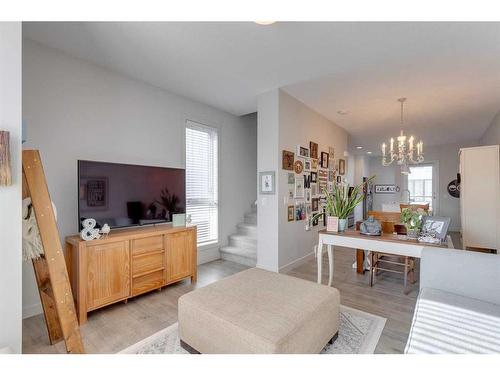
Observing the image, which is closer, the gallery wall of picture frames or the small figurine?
the small figurine

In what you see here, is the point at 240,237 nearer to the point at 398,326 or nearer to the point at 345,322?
the point at 345,322

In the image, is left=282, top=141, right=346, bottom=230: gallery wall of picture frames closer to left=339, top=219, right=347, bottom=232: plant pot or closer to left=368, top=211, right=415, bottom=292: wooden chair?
left=339, top=219, right=347, bottom=232: plant pot

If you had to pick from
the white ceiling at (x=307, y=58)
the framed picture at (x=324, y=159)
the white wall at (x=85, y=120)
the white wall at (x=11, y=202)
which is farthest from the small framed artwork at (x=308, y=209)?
the white wall at (x=11, y=202)

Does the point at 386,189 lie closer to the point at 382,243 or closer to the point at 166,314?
the point at 382,243

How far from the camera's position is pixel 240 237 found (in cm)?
436

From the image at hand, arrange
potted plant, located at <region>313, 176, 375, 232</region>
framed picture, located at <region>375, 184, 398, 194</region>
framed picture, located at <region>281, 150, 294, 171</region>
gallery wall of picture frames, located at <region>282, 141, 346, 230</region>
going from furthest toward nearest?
framed picture, located at <region>375, 184, 398, 194</region> → gallery wall of picture frames, located at <region>282, 141, 346, 230</region> → framed picture, located at <region>281, 150, 294, 171</region> → potted plant, located at <region>313, 176, 375, 232</region>

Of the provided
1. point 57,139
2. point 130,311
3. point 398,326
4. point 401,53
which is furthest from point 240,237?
point 401,53

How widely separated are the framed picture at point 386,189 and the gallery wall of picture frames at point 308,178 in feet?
17.7

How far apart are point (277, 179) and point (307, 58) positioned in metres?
1.56

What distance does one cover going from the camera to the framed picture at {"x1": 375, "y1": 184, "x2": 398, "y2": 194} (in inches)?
364

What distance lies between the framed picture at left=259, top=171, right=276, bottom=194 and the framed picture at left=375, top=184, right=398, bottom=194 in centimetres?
769

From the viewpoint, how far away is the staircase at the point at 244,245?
399 centimetres

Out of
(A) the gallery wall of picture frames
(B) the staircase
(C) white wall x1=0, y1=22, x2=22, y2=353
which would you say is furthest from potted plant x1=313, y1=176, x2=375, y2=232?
(C) white wall x1=0, y1=22, x2=22, y2=353

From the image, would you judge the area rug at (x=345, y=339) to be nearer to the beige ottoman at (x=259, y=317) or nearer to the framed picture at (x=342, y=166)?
the beige ottoman at (x=259, y=317)
